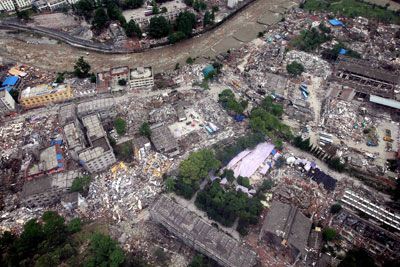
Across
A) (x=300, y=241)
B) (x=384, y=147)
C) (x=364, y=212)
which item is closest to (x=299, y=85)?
(x=384, y=147)

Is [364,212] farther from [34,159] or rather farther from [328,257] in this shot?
[34,159]

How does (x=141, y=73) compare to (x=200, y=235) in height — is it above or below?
above

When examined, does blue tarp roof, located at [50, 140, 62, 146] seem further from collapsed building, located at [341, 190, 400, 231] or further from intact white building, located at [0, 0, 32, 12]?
intact white building, located at [0, 0, 32, 12]

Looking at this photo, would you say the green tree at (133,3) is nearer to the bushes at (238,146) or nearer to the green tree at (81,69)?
the green tree at (81,69)

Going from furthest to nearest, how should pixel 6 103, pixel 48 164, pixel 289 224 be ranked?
pixel 6 103, pixel 48 164, pixel 289 224

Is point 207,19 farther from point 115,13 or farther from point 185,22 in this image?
point 115,13

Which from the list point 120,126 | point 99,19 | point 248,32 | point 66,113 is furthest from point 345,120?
point 99,19

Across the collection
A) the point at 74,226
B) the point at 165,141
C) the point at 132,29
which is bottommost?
the point at 74,226
